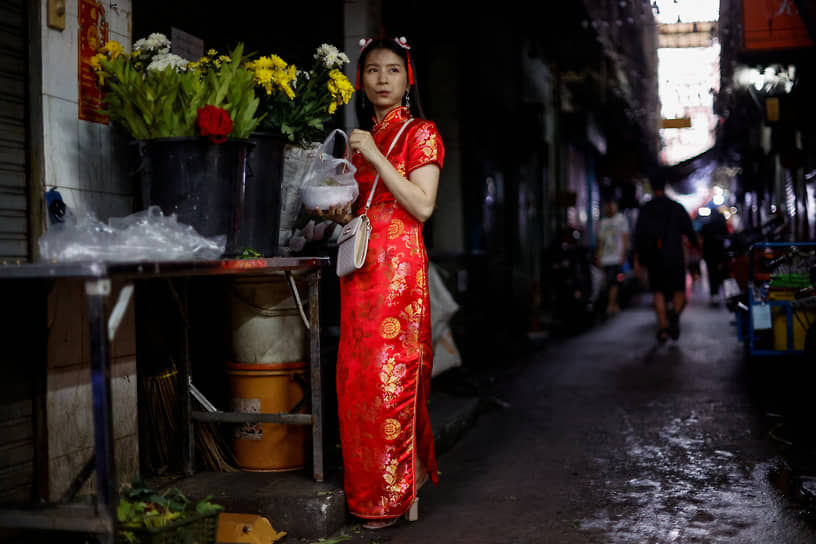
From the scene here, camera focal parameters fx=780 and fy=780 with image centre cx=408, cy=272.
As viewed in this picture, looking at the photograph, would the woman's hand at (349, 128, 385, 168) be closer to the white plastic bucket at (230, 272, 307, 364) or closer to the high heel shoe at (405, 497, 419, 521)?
the white plastic bucket at (230, 272, 307, 364)

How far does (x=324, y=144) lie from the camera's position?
144 inches

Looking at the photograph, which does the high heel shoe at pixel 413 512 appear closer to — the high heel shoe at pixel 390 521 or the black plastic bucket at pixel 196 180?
the high heel shoe at pixel 390 521

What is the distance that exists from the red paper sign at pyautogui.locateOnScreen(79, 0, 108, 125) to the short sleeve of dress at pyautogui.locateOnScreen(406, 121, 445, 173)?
1473mm

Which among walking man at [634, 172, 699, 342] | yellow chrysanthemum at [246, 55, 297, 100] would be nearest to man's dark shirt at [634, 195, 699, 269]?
walking man at [634, 172, 699, 342]

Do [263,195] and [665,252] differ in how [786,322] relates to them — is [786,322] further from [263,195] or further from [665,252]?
[263,195]

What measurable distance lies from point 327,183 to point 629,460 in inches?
114

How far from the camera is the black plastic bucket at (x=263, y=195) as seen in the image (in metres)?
3.47

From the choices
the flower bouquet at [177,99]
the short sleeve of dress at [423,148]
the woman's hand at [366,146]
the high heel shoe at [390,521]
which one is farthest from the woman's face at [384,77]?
the high heel shoe at [390,521]

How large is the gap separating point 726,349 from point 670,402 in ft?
12.2

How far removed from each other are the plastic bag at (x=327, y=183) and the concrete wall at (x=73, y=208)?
3.06 feet

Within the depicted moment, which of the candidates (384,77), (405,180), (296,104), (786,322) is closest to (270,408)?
(405,180)

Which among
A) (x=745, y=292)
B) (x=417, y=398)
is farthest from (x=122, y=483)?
(x=745, y=292)

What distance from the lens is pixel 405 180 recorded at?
11.8ft

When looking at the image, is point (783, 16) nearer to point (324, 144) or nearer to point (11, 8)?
point (324, 144)
